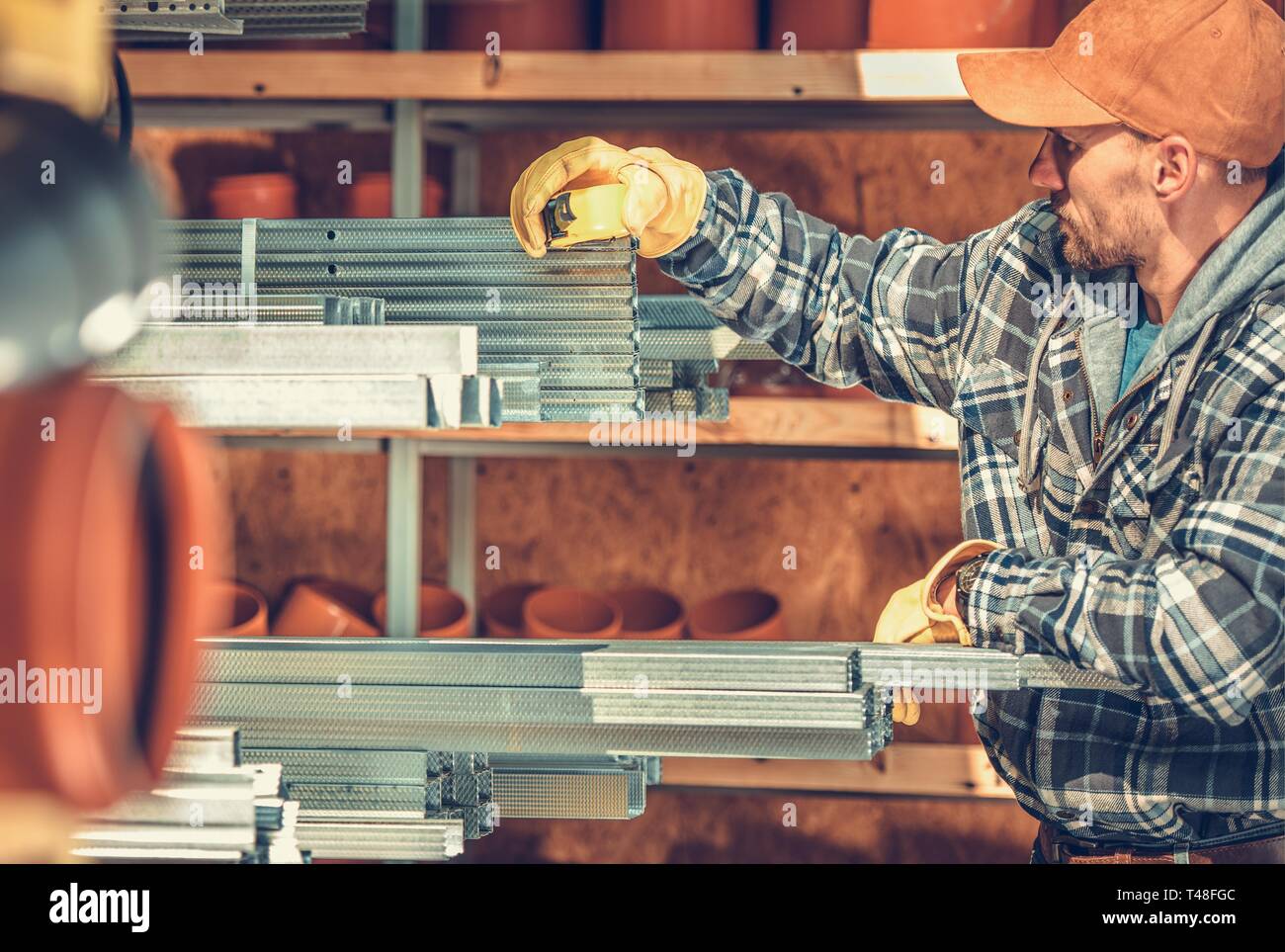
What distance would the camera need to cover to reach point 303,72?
2.42m

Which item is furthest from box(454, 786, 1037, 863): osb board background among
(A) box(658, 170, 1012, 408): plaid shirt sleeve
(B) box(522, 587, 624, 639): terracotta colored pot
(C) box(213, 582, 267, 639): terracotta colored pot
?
(A) box(658, 170, 1012, 408): plaid shirt sleeve

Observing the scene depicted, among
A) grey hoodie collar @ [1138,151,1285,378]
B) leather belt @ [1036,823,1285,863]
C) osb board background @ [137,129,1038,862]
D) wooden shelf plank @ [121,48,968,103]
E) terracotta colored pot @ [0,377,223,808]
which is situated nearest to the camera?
A: terracotta colored pot @ [0,377,223,808]

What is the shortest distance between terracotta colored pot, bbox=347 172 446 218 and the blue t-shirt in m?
1.31

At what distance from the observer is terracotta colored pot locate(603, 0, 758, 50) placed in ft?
7.91

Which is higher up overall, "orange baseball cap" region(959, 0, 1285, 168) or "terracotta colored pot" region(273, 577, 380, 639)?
"orange baseball cap" region(959, 0, 1285, 168)

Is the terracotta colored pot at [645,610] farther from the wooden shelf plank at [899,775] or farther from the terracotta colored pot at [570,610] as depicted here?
the wooden shelf plank at [899,775]

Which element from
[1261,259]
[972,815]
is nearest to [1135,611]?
[1261,259]

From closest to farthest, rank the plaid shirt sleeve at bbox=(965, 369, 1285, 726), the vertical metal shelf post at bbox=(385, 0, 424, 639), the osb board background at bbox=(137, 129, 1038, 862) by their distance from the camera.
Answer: the plaid shirt sleeve at bbox=(965, 369, 1285, 726) → the vertical metal shelf post at bbox=(385, 0, 424, 639) → the osb board background at bbox=(137, 129, 1038, 862)

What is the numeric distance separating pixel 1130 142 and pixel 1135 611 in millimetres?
583

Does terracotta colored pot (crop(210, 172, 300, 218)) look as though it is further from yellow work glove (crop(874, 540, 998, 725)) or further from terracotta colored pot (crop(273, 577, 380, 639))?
yellow work glove (crop(874, 540, 998, 725))

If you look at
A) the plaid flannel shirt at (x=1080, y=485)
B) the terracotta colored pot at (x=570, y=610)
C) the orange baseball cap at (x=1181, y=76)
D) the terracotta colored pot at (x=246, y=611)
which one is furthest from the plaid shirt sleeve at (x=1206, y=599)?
the terracotta colored pot at (x=246, y=611)

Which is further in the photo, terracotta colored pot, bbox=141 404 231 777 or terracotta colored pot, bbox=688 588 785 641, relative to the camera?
terracotta colored pot, bbox=688 588 785 641

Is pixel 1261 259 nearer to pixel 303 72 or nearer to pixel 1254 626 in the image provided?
pixel 1254 626

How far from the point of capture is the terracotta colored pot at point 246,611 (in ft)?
8.28
